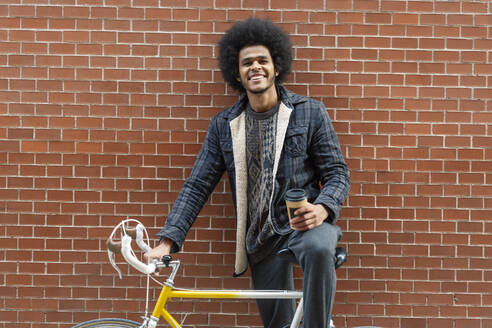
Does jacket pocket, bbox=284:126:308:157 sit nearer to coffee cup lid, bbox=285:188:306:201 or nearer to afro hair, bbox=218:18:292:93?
afro hair, bbox=218:18:292:93

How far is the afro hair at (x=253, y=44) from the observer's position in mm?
3066

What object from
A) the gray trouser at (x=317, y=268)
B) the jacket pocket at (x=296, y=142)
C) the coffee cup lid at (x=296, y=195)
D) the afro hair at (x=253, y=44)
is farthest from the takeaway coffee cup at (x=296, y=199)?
the afro hair at (x=253, y=44)

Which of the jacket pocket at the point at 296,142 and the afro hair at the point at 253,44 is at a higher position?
the afro hair at the point at 253,44

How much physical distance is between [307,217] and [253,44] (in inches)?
45.0

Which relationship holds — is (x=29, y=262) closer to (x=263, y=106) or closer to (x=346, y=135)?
(x=263, y=106)

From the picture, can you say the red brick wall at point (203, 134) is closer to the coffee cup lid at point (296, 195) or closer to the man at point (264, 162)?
the man at point (264, 162)

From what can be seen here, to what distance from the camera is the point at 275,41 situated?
310cm

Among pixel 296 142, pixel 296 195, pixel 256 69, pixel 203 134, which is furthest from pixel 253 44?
pixel 296 195

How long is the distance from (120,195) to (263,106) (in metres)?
1.36

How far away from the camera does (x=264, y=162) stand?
9.71 feet

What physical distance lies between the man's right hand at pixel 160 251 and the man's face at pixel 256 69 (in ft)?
3.21

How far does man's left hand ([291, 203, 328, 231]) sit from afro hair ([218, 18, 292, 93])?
38.1 inches

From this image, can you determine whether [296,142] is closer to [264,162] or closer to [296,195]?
[264,162]

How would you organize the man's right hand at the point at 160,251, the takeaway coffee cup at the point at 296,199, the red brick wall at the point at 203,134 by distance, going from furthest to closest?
the red brick wall at the point at 203,134 → the man's right hand at the point at 160,251 → the takeaway coffee cup at the point at 296,199
